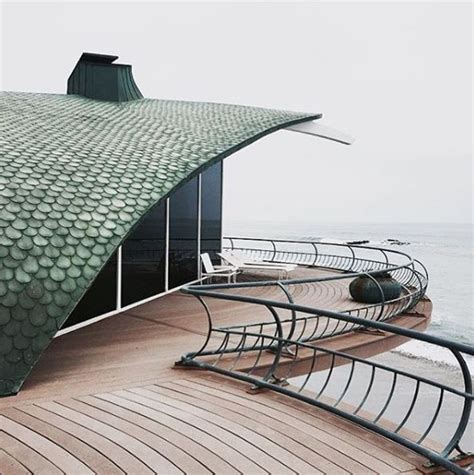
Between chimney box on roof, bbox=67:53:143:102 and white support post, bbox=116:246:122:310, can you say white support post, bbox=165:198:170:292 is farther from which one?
chimney box on roof, bbox=67:53:143:102

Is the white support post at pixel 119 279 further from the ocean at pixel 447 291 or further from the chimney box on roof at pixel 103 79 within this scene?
the ocean at pixel 447 291

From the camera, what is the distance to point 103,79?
42.1 ft

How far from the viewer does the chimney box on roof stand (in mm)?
12719

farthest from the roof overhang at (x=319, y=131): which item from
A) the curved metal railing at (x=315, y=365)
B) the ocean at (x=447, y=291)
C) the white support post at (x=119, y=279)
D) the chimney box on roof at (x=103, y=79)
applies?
the ocean at (x=447, y=291)

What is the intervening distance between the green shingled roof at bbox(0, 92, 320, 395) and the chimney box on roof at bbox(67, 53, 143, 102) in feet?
7.00

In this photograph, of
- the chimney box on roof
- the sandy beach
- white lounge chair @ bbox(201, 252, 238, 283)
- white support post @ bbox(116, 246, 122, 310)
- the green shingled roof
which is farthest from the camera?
the sandy beach

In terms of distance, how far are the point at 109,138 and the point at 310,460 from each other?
6.61 meters

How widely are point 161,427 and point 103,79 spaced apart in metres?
10.6

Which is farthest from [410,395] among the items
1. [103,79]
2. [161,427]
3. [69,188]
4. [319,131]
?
[161,427]

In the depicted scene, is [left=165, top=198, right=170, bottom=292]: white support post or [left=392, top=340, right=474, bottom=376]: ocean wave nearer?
[left=165, top=198, right=170, bottom=292]: white support post

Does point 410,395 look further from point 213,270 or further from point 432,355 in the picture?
point 213,270

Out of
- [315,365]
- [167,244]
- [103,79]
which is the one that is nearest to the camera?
[315,365]

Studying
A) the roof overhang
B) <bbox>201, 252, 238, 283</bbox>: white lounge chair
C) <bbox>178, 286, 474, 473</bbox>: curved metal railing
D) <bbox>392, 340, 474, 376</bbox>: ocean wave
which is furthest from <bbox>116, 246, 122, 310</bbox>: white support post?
<bbox>392, 340, 474, 376</bbox>: ocean wave

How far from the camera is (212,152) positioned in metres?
8.45
